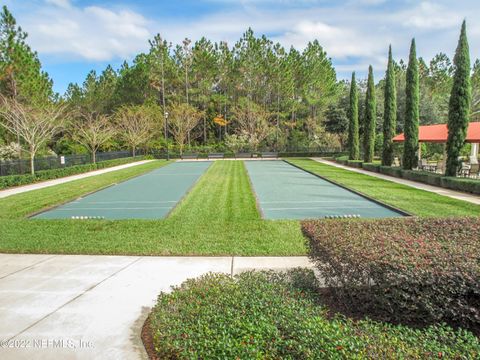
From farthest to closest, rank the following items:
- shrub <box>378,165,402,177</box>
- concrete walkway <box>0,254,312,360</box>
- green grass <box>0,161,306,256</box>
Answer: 1. shrub <box>378,165,402,177</box>
2. green grass <box>0,161,306,256</box>
3. concrete walkway <box>0,254,312,360</box>

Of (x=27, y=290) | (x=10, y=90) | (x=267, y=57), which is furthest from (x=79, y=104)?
(x=27, y=290)

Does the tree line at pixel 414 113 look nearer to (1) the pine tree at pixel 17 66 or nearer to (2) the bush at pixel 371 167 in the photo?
(2) the bush at pixel 371 167

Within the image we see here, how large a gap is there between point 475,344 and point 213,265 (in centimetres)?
400

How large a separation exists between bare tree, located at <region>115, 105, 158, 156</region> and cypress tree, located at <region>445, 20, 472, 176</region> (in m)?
28.5

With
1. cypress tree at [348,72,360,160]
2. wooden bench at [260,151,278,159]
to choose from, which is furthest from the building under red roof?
wooden bench at [260,151,278,159]

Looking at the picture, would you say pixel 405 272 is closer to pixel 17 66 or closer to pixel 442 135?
pixel 442 135

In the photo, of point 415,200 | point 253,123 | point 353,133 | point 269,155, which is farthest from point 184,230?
point 253,123

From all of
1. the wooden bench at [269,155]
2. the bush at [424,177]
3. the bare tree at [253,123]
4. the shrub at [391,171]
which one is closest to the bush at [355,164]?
the shrub at [391,171]

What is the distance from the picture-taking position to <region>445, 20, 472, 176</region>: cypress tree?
16188 mm

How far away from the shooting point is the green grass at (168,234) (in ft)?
22.4

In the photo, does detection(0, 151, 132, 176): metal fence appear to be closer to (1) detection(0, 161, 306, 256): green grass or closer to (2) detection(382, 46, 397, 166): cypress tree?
(1) detection(0, 161, 306, 256): green grass

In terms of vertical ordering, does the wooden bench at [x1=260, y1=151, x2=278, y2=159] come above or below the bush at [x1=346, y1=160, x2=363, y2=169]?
above

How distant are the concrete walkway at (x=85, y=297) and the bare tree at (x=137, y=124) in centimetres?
3105

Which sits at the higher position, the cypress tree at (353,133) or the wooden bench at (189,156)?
the cypress tree at (353,133)
